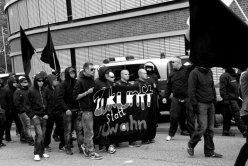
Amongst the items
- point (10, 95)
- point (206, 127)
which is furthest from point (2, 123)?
point (206, 127)

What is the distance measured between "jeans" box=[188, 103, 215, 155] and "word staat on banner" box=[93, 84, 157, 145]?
6.76 feet

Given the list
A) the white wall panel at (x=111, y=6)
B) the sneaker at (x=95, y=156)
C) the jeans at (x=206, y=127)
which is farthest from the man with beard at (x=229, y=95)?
the white wall panel at (x=111, y=6)

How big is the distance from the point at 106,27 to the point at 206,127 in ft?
49.0

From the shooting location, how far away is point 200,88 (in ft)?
25.3

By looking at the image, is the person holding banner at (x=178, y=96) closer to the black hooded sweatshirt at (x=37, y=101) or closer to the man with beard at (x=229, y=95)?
the man with beard at (x=229, y=95)

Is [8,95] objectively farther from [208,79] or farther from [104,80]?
[208,79]

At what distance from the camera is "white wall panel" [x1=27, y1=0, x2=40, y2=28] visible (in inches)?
1067

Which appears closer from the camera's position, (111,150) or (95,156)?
(95,156)

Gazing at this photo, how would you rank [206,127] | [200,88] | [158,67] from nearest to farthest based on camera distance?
[206,127], [200,88], [158,67]

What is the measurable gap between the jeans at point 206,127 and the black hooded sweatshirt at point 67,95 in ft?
9.10

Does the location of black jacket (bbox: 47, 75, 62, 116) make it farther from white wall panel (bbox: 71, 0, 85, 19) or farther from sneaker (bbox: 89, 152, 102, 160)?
white wall panel (bbox: 71, 0, 85, 19)

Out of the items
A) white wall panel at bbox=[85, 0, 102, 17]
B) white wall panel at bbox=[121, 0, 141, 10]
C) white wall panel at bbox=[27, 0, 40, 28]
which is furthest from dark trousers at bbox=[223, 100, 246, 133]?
white wall panel at bbox=[27, 0, 40, 28]

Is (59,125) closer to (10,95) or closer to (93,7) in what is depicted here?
(10,95)

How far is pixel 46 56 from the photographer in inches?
550
